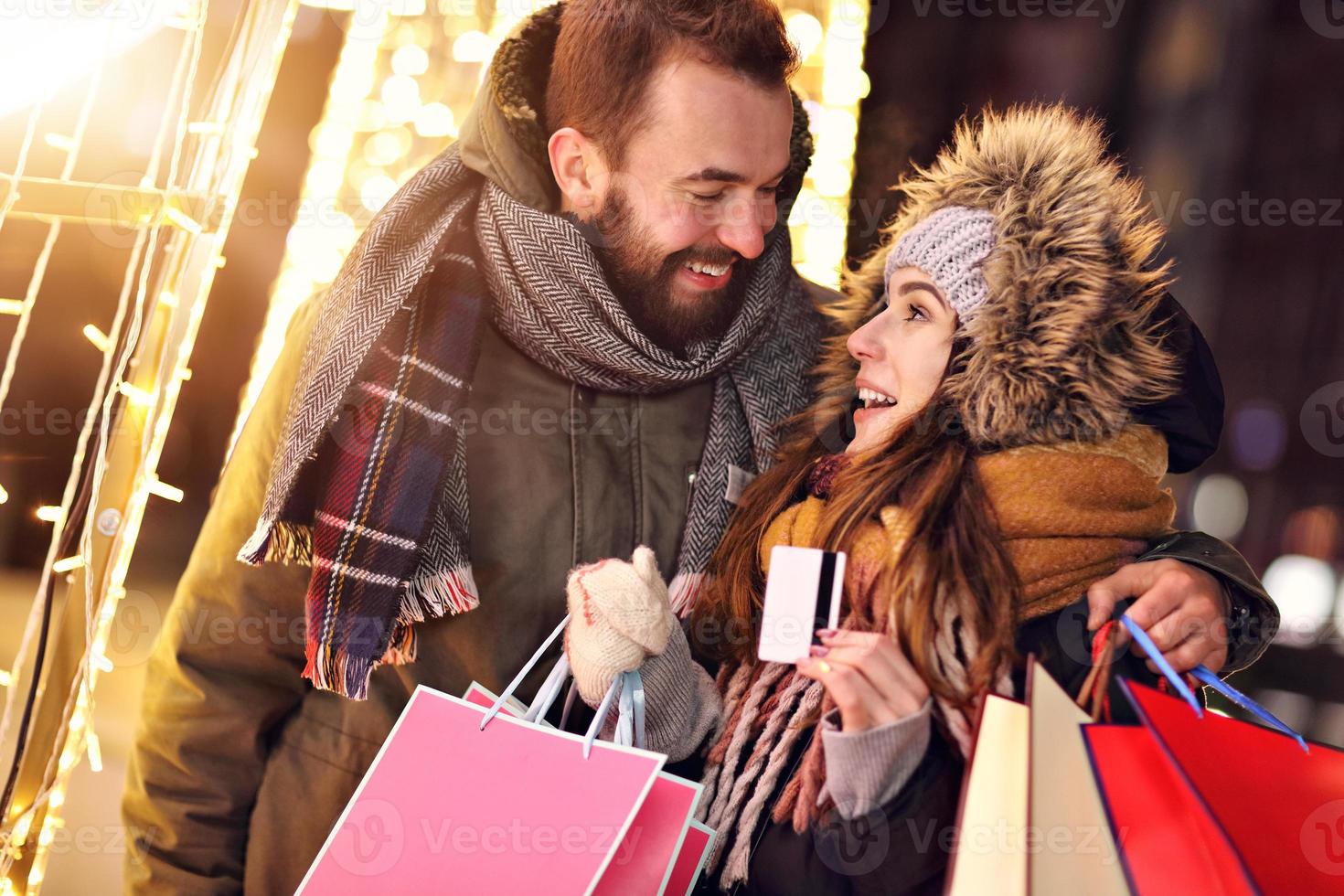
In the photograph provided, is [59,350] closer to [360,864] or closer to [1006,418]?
[360,864]

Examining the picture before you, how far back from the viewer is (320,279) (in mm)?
1269

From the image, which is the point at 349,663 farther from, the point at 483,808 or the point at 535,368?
the point at 535,368

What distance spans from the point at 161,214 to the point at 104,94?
302mm

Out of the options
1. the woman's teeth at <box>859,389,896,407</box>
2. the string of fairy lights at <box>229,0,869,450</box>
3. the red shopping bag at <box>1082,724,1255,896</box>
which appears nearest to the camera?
the red shopping bag at <box>1082,724,1255,896</box>

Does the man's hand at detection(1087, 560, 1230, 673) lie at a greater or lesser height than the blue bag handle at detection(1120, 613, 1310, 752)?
greater

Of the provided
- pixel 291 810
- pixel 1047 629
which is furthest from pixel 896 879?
pixel 291 810

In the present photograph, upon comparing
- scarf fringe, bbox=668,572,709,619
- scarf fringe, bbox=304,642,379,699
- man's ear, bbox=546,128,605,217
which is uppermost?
man's ear, bbox=546,128,605,217

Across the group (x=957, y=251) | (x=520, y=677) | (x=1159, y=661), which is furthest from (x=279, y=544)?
(x=1159, y=661)

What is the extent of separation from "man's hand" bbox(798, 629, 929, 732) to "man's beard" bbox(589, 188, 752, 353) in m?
0.37

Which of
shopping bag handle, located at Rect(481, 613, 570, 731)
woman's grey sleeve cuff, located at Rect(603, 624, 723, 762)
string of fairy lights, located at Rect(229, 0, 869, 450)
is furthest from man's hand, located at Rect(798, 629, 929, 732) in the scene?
string of fairy lights, located at Rect(229, 0, 869, 450)

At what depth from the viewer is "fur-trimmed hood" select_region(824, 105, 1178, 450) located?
0.88 metres

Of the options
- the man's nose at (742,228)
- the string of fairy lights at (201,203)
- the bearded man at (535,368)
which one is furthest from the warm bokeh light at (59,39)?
the man's nose at (742,228)

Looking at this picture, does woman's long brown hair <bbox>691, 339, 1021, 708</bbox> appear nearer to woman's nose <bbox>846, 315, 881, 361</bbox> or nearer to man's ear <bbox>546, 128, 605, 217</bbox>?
woman's nose <bbox>846, 315, 881, 361</bbox>

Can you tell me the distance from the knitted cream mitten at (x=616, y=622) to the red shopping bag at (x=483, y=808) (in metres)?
0.03
